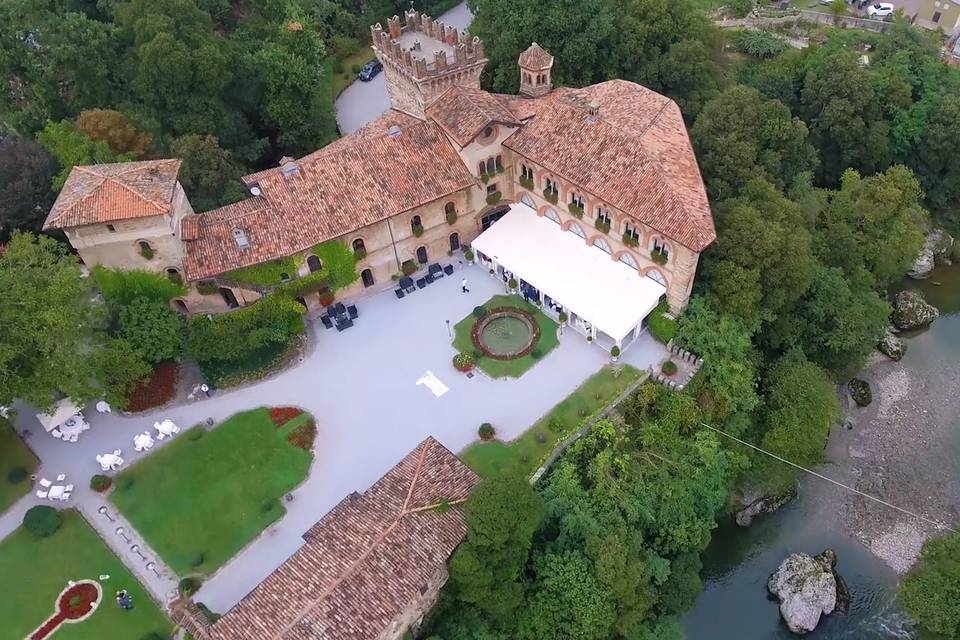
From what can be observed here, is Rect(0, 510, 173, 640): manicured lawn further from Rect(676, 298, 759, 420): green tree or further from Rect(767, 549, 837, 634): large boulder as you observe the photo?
Rect(767, 549, 837, 634): large boulder

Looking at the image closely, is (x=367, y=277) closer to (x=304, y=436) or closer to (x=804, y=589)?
(x=304, y=436)

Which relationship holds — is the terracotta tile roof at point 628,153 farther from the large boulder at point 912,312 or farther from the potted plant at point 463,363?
the large boulder at point 912,312

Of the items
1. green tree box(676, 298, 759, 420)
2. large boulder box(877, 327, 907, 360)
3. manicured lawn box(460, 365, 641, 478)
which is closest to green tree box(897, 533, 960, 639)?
green tree box(676, 298, 759, 420)

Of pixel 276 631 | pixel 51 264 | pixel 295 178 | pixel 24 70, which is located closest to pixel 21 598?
pixel 276 631

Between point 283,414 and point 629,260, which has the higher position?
point 629,260

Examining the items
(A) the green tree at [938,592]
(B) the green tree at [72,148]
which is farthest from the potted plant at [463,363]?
(B) the green tree at [72,148]

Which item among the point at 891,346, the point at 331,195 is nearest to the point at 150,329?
the point at 331,195
